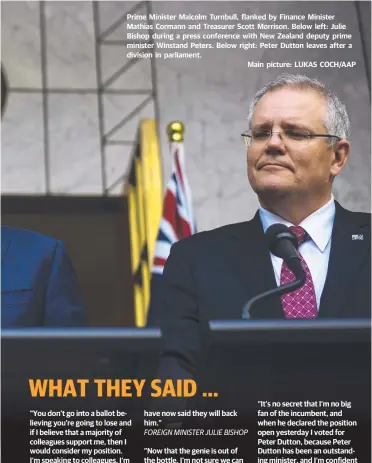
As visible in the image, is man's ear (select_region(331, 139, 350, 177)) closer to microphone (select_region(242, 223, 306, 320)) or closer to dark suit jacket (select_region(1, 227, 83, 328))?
microphone (select_region(242, 223, 306, 320))

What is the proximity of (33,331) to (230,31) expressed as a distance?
1489 mm

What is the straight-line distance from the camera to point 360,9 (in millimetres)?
2641

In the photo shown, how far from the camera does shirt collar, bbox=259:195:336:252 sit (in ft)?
6.77

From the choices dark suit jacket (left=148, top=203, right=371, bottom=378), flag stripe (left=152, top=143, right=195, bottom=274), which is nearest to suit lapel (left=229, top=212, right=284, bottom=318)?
dark suit jacket (left=148, top=203, right=371, bottom=378)

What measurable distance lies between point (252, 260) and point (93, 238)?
1.10m

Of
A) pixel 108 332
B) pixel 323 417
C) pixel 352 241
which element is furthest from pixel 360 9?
pixel 108 332

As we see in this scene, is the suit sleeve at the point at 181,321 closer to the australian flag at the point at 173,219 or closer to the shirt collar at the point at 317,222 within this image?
the australian flag at the point at 173,219

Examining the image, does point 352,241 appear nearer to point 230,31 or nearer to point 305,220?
point 305,220

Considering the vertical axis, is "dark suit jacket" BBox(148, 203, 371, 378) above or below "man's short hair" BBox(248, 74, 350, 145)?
below

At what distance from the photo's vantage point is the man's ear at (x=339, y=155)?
2.15 metres

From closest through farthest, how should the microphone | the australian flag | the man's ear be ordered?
1. the microphone
2. the man's ear
3. the australian flag

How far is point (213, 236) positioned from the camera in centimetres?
225

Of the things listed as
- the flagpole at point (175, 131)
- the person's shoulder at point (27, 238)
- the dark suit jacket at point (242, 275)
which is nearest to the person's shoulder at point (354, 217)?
the dark suit jacket at point (242, 275)

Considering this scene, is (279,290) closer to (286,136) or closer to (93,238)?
(286,136)
